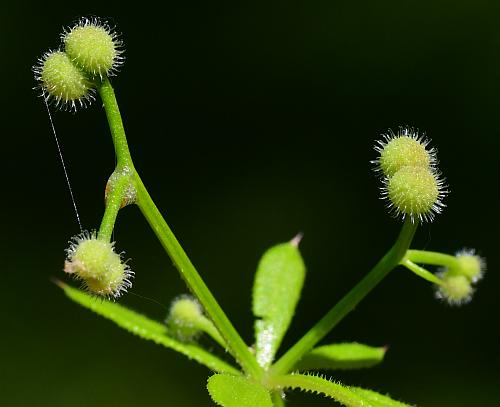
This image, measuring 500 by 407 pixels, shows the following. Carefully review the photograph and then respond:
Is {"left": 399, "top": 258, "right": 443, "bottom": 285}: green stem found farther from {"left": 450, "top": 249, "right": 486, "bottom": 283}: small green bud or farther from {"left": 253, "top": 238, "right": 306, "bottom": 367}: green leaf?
{"left": 253, "top": 238, "right": 306, "bottom": 367}: green leaf

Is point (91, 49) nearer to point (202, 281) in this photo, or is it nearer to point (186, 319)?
point (202, 281)

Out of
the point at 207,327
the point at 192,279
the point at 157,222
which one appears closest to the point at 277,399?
the point at 207,327

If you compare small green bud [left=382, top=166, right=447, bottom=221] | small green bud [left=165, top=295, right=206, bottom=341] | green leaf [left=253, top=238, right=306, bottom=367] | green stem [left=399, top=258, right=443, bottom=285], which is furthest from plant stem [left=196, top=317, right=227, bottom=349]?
small green bud [left=382, top=166, right=447, bottom=221]

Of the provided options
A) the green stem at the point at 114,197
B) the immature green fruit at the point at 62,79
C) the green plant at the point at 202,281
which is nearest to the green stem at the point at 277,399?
the green plant at the point at 202,281

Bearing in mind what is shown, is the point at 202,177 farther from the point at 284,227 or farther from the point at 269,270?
the point at 269,270

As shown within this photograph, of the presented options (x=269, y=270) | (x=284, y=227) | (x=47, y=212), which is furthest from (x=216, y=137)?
(x=269, y=270)

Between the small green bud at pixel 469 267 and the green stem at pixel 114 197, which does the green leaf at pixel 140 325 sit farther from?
the small green bud at pixel 469 267

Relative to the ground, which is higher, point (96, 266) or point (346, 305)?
point (346, 305)
